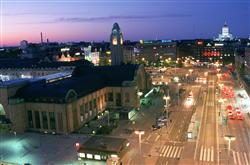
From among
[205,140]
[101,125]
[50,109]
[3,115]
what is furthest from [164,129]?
[3,115]

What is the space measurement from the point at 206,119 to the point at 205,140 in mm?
16914

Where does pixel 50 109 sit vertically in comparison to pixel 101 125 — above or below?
→ above

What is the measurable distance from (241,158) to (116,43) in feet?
240

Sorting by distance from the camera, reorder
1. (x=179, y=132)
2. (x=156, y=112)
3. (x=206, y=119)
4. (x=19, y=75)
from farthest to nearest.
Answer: (x=19, y=75), (x=156, y=112), (x=206, y=119), (x=179, y=132)

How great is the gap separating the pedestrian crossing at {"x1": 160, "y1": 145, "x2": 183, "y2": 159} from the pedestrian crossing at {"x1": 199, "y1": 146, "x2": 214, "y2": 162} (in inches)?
168

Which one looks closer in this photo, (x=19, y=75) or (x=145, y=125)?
(x=145, y=125)

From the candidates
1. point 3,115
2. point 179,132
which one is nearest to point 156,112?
point 179,132

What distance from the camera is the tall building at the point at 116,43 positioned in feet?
369

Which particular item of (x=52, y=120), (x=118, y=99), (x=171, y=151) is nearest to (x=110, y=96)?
(x=118, y=99)

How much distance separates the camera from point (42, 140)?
6700cm

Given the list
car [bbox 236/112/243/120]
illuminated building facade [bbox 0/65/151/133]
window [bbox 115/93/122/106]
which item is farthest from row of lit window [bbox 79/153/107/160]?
car [bbox 236/112/243/120]

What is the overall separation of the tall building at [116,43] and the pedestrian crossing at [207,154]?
65.9 meters

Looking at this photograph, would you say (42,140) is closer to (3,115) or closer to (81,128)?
(81,128)

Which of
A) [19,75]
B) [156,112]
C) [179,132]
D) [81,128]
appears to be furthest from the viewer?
[19,75]
